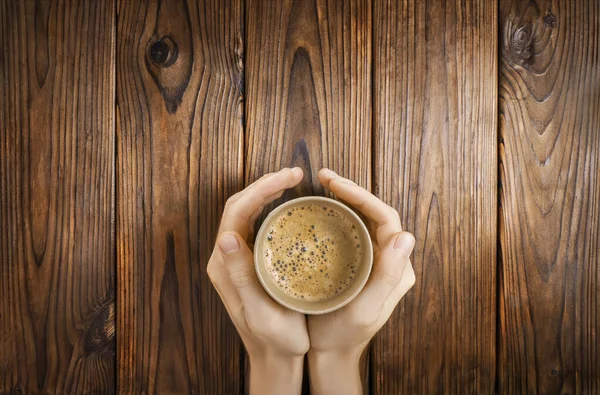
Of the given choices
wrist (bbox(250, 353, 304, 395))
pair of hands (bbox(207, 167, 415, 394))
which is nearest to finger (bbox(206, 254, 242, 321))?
pair of hands (bbox(207, 167, 415, 394))

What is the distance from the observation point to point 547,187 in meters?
0.97

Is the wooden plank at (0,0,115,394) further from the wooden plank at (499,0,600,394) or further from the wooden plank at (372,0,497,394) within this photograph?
the wooden plank at (499,0,600,394)

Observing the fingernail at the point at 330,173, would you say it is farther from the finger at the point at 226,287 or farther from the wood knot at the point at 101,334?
the wood knot at the point at 101,334

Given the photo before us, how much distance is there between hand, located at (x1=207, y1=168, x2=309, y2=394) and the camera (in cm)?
79

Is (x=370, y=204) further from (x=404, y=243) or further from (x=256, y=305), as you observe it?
(x=256, y=305)

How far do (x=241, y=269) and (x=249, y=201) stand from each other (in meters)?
0.15

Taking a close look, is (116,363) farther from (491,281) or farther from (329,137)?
(491,281)

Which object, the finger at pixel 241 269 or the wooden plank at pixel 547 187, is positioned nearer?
the finger at pixel 241 269

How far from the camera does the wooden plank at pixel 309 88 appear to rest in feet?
3.14

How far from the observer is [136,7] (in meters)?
0.96

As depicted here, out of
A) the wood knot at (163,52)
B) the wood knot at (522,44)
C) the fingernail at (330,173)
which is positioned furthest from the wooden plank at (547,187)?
the wood knot at (163,52)

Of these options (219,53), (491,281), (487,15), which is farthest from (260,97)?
(491,281)

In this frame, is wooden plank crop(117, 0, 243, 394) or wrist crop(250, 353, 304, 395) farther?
wooden plank crop(117, 0, 243, 394)

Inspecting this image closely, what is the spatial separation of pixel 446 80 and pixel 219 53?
56 centimetres
